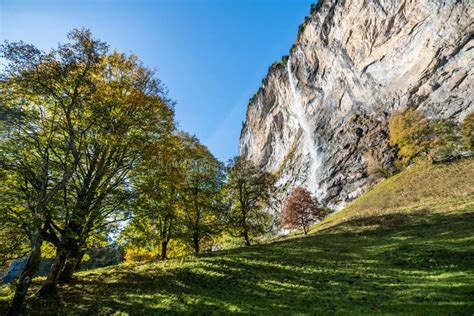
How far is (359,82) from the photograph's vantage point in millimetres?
86750

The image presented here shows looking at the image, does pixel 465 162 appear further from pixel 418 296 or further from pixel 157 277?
pixel 157 277

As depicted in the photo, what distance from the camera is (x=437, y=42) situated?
67938mm

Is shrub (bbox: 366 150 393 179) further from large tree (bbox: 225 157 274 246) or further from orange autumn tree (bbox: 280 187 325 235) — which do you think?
large tree (bbox: 225 157 274 246)

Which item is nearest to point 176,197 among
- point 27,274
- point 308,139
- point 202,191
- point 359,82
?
point 202,191

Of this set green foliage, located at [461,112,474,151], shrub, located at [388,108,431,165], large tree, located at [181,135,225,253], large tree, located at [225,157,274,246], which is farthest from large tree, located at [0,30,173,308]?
shrub, located at [388,108,431,165]

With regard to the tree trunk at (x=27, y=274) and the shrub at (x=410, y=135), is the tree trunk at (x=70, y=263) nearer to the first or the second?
the tree trunk at (x=27, y=274)

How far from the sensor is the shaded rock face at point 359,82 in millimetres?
65562

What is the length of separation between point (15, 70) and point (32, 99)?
1.64 m

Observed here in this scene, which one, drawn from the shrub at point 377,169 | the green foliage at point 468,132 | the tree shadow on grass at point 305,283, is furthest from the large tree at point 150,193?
the shrub at point 377,169

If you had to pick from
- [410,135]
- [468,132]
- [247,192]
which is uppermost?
[410,135]

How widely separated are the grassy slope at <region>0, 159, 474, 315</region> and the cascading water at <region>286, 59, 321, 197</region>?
5361 centimetres

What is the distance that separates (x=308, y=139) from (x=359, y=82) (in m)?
23.2

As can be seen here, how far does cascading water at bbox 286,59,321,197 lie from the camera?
279 feet

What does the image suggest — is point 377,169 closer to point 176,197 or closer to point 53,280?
point 176,197
